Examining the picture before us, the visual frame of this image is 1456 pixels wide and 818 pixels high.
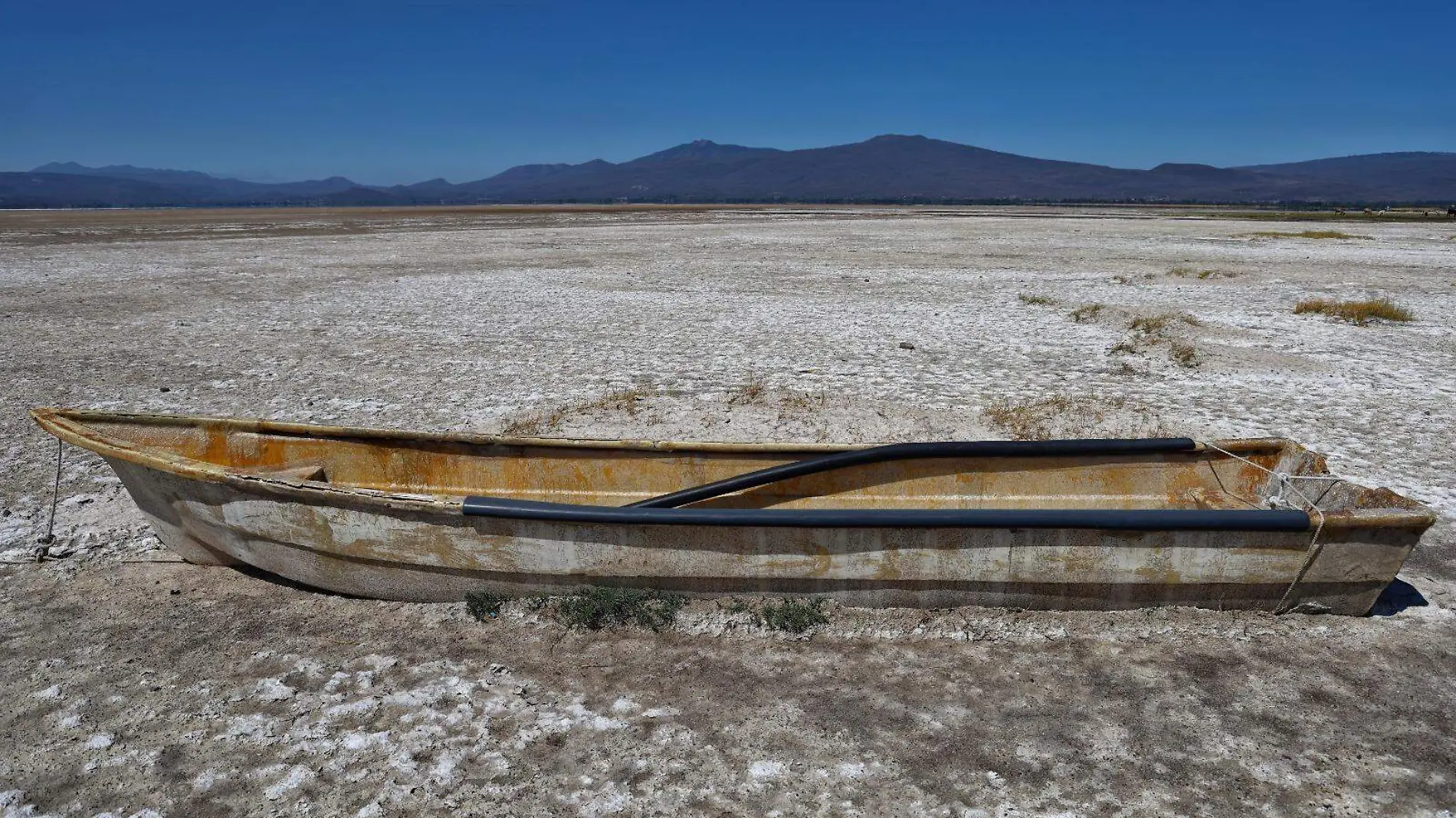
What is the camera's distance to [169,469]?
478cm

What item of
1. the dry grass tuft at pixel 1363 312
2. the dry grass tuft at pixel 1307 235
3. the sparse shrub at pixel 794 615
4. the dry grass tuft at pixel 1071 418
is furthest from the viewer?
the dry grass tuft at pixel 1307 235

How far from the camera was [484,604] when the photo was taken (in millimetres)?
4891

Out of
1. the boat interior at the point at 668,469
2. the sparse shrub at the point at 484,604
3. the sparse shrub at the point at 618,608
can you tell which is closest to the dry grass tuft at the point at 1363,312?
the boat interior at the point at 668,469

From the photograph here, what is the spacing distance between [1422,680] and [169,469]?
682 cm

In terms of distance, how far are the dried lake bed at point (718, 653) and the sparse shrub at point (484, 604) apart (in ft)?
0.26

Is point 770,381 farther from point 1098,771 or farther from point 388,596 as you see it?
point 1098,771

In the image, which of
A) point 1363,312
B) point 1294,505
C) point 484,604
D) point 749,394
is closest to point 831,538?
point 484,604

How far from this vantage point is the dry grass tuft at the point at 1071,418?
8.36 meters

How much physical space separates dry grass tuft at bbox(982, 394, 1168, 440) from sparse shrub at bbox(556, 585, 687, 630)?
470 centimetres

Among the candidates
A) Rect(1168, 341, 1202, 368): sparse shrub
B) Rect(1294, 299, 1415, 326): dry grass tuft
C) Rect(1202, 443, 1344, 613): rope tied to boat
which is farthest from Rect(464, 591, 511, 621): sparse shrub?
Rect(1294, 299, 1415, 326): dry grass tuft

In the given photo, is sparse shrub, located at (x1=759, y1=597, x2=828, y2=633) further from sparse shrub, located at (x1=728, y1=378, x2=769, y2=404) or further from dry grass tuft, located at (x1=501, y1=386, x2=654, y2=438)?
sparse shrub, located at (x1=728, y1=378, x2=769, y2=404)

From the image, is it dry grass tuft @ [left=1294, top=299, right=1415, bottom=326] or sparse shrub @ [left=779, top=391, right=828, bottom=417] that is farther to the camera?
dry grass tuft @ [left=1294, top=299, right=1415, bottom=326]

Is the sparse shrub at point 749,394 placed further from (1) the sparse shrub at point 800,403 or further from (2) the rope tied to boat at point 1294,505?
(2) the rope tied to boat at point 1294,505

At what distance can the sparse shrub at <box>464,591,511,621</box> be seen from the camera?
4.87 metres
